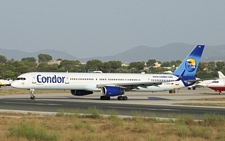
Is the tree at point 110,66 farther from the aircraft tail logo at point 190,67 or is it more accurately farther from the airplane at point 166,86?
the airplane at point 166,86

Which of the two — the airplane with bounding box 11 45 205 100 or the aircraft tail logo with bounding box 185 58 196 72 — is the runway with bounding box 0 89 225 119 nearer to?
the airplane with bounding box 11 45 205 100

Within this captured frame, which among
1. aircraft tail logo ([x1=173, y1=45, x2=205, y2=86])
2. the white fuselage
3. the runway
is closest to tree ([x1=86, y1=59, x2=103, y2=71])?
aircraft tail logo ([x1=173, y1=45, x2=205, y2=86])

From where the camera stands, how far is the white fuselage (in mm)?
46250

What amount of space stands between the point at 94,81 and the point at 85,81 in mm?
1147

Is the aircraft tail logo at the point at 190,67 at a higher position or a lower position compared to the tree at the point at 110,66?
lower

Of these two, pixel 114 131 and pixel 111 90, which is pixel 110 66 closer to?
pixel 111 90

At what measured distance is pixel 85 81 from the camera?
158 feet

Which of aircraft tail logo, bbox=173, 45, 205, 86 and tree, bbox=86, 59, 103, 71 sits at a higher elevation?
tree, bbox=86, 59, 103, 71

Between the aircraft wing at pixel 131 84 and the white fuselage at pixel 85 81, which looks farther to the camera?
the aircraft wing at pixel 131 84

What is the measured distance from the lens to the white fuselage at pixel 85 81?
4625 cm

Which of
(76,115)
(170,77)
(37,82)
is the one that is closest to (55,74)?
(37,82)

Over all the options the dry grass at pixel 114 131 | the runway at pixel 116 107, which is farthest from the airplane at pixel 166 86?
the dry grass at pixel 114 131

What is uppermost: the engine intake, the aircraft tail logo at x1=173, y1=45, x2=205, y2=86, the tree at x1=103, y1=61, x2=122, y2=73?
the tree at x1=103, y1=61, x2=122, y2=73

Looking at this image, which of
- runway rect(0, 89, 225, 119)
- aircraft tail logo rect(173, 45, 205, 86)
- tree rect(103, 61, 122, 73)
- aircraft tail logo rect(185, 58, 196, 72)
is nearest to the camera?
runway rect(0, 89, 225, 119)
